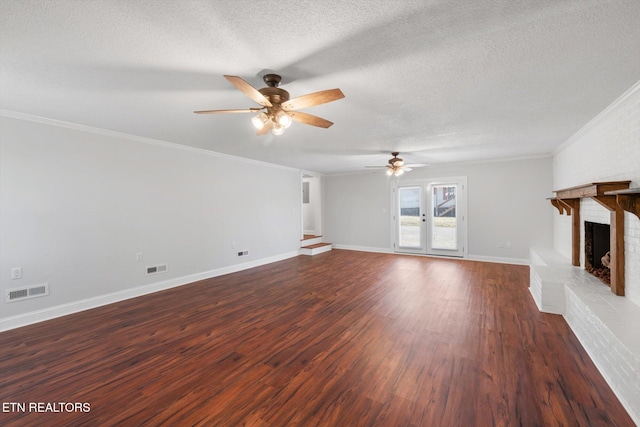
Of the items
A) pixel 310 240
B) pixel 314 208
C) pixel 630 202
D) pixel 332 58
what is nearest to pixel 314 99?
pixel 332 58

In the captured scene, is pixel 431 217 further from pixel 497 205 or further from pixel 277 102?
pixel 277 102

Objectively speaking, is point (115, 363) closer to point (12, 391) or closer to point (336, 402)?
point (12, 391)

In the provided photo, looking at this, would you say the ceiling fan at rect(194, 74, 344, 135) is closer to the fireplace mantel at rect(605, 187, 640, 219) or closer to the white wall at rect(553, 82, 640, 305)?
the fireplace mantel at rect(605, 187, 640, 219)

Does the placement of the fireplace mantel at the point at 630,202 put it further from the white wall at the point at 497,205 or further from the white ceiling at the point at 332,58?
the white wall at the point at 497,205

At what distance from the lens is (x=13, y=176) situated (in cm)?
301

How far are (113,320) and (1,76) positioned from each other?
270 cm

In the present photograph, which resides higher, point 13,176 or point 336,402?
point 13,176

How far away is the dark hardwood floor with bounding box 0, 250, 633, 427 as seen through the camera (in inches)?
66.9

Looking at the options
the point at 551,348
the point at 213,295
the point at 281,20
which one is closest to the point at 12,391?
the point at 213,295

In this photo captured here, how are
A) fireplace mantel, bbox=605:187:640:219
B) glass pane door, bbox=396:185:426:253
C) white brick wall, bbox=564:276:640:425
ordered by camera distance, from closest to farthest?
1. white brick wall, bbox=564:276:640:425
2. fireplace mantel, bbox=605:187:640:219
3. glass pane door, bbox=396:185:426:253

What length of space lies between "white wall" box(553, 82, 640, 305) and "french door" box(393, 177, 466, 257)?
230 cm

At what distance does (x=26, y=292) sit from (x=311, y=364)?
3.59 m

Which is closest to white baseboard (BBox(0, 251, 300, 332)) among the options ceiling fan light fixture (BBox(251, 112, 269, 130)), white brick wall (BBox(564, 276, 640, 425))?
ceiling fan light fixture (BBox(251, 112, 269, 130))

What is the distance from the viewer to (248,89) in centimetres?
190
